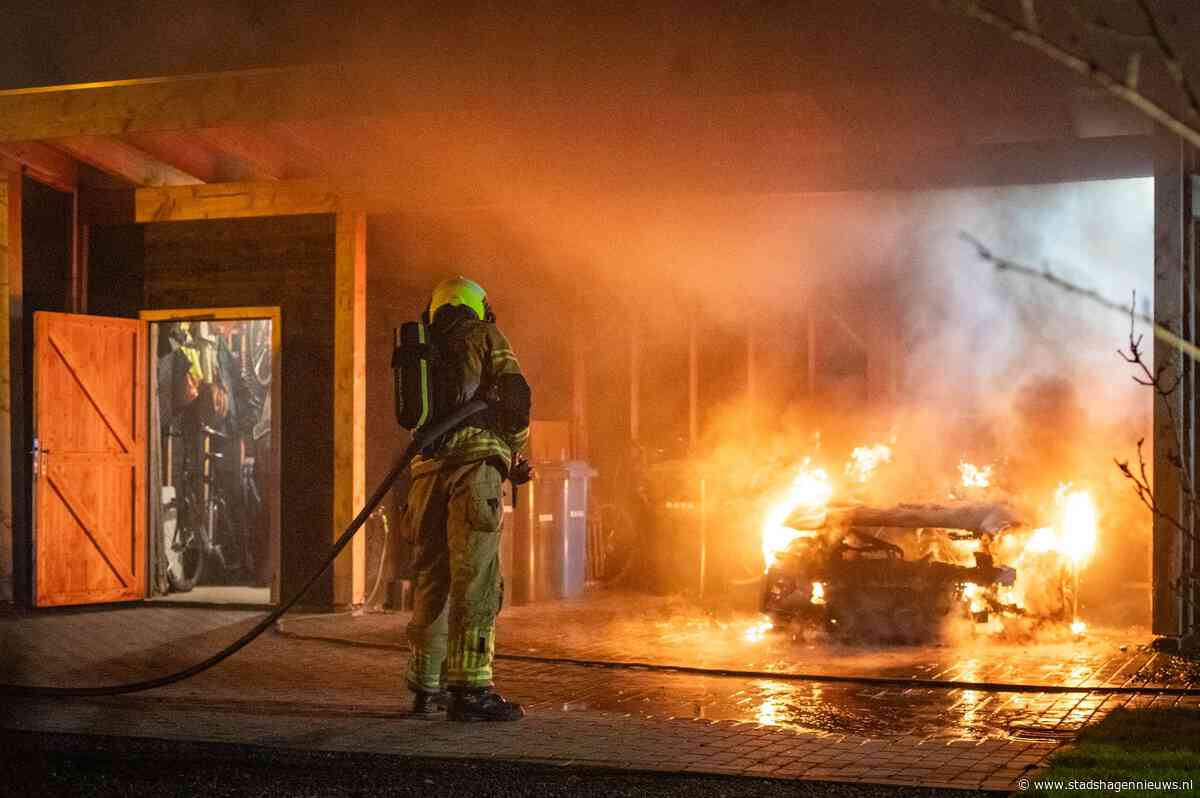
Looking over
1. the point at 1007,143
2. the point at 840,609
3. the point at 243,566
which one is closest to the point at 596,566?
the point at 243,566

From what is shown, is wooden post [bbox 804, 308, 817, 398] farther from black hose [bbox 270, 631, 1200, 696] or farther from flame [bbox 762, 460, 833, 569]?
black hose [bbox 270, 631, 1200, 696]

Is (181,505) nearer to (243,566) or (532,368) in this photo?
(243,566)

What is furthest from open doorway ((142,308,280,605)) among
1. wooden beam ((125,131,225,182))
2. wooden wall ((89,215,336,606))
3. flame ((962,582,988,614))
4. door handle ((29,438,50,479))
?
flame ((962,582,988,614))

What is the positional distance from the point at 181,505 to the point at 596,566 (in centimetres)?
427

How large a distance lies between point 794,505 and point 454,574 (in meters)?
5.51

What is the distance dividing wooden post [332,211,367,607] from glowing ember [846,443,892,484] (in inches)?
190

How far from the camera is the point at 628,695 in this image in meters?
7.34

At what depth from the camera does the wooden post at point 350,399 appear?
11.4m

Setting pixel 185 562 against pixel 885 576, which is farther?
pixel 185 562

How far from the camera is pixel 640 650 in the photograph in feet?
29.8

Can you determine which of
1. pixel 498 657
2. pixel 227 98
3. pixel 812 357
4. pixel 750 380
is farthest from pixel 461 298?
pixel 812 357

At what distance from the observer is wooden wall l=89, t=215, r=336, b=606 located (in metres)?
11.6

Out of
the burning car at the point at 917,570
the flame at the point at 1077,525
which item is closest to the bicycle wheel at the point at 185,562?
the burning car at the point at 917,570

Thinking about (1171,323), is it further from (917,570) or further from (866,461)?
(866,461)
